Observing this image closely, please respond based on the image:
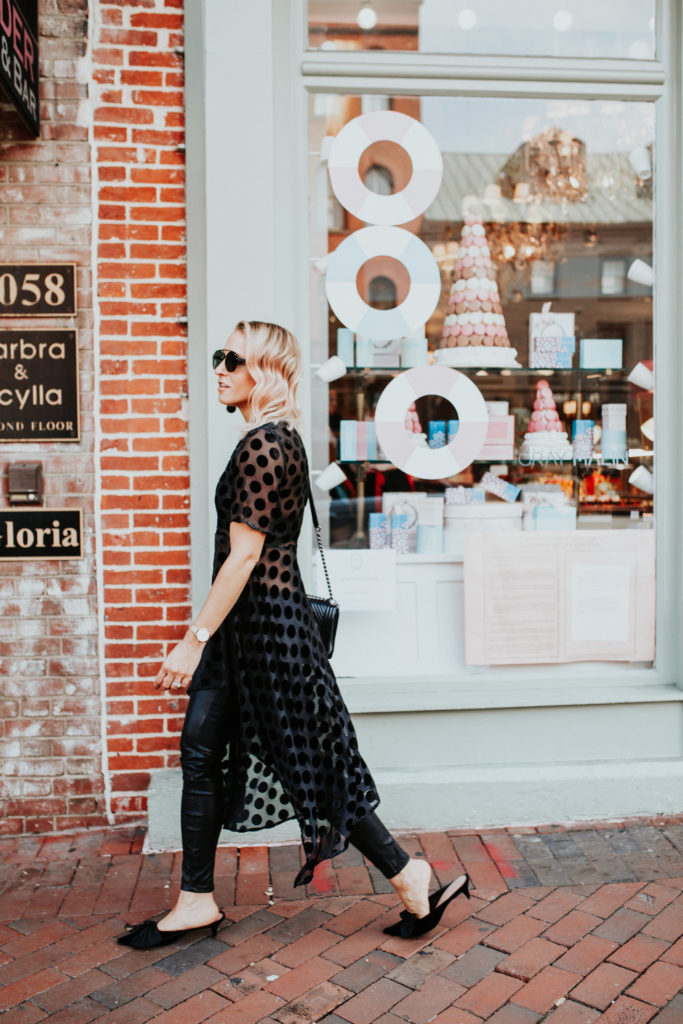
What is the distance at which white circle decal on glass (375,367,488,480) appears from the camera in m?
4.39

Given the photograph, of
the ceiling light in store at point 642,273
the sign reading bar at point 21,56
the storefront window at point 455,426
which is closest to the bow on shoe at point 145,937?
the storefront window at point 455,426

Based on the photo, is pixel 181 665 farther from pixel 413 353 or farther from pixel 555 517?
pixel 555 517

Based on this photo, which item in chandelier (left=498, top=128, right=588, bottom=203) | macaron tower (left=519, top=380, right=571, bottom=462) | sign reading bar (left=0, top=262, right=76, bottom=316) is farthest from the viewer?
chandelier (left=498, top=128, right=588, bottom=203)

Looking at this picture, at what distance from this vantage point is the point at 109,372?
3943mm

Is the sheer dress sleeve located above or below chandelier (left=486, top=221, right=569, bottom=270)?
below

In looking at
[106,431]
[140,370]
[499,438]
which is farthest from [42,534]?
[499,438]

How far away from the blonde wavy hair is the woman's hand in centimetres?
73

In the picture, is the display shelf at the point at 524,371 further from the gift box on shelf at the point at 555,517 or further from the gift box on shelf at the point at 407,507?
the gift box on shelf at the point at 555,517

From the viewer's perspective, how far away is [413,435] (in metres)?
4.39

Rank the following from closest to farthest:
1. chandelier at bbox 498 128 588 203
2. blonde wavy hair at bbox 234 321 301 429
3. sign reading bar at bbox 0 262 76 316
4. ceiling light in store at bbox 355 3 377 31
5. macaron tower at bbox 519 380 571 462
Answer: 1. blonde wavy hair at bbox 234 321 301 429
2. sign reading bar at bbox 0 262 76 316
3. ceiling light in store at bbox 355 3 377 31
4. macaron tower at bbox 519 380 571 462
5. chandelier at bbox 498 128 588 203

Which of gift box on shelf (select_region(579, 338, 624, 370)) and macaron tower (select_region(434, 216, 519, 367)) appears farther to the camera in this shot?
gift box on shelf (select_region(579, 338, 624, 370))

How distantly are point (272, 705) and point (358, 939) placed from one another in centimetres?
88

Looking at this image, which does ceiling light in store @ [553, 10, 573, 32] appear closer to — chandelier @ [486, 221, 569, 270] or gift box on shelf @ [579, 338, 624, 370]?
chandelier @ [486, 221, 569, 270]

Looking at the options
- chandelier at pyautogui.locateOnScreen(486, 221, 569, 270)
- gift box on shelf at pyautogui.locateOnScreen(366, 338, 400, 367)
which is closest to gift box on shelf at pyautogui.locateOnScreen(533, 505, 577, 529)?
gift box on shelf at pyautogui.locateOnScreen(366, 338, 400, 367)
